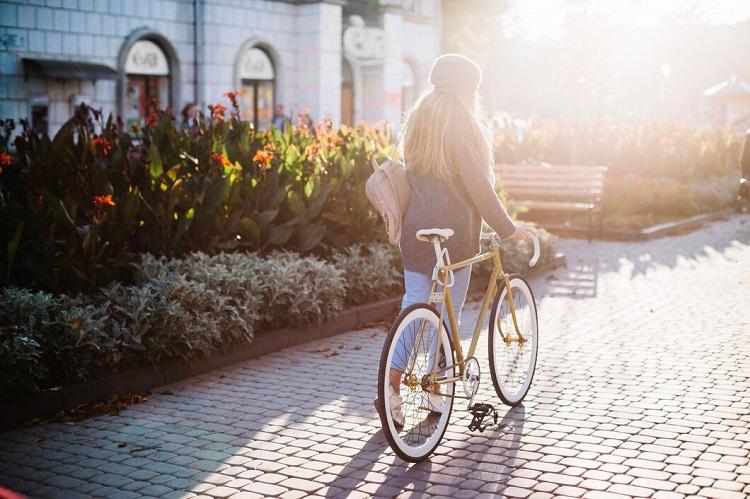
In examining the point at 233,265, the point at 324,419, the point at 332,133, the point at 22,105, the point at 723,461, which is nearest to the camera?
the point at 723,461

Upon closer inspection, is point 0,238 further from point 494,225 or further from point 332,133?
point 332,133

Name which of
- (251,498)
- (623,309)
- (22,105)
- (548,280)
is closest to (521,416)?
(251,498)

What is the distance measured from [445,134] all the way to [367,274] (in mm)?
3785

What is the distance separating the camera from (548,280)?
1143 cm

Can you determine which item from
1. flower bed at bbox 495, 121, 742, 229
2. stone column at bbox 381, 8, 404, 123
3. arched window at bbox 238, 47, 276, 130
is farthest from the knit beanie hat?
stone column at bbox 381, 8, 404, 123

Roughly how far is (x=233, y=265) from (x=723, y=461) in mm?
4173

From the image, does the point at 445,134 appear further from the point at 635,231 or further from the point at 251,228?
the point at 635,231

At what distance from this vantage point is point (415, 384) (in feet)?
17.1

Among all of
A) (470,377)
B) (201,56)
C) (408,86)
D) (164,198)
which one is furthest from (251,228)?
(408,86)

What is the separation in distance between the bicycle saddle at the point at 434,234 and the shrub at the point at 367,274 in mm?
3471

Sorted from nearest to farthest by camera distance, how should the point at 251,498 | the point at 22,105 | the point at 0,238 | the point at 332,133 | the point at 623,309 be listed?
1. the point at 251,498
2. the point at 0,238
3. the point at 623,309
4. the point at 332,133
5. the point at 22,105

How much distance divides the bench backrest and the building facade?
226 inches

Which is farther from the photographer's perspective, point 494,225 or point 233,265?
point 233,265

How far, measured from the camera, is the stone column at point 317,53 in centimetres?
3042
